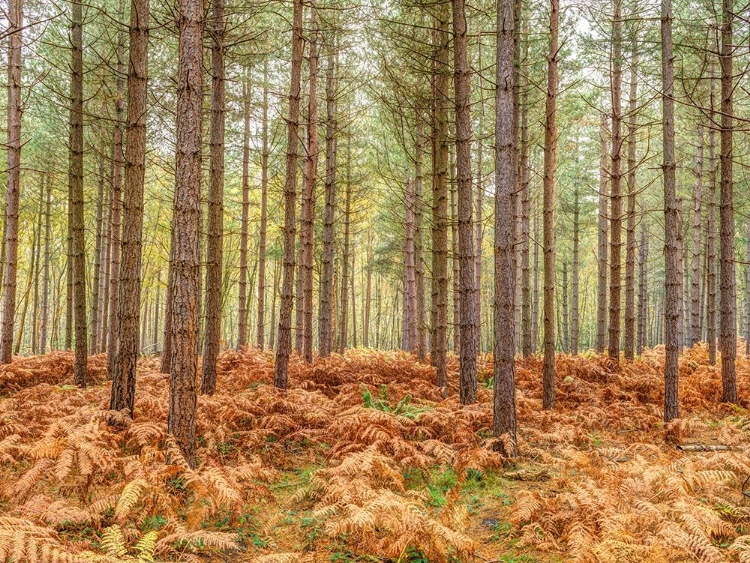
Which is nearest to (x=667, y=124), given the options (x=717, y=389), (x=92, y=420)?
(x=717, y=389)

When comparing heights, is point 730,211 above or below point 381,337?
above

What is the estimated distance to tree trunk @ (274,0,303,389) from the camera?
28.2 ft

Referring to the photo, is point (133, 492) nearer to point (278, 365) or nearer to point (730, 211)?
point (278, 365)

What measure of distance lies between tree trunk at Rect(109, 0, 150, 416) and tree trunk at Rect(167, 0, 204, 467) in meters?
1.81

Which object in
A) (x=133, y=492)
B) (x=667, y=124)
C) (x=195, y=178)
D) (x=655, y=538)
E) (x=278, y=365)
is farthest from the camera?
(x=278, y=365)

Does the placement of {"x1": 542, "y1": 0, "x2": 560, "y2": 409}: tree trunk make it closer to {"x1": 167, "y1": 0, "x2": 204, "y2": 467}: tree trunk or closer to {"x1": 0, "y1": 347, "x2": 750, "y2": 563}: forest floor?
{"x1": 0, "y1": 347, "x2": 750, "y2": 563}: forest floor

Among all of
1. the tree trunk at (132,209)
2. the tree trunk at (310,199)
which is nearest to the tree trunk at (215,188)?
the tree trunk at (132,209)

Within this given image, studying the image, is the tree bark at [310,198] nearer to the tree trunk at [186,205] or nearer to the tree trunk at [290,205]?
the tree trunk at [290,205]

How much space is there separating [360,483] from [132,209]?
14.7 ft

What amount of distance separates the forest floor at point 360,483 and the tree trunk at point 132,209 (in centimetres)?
48

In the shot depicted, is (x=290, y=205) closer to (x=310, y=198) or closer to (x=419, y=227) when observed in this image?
(x=310, y=198)

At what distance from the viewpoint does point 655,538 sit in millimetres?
3914

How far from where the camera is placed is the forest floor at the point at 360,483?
13.1ft

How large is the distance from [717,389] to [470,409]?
20.7ft
